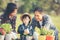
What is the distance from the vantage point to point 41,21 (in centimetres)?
105

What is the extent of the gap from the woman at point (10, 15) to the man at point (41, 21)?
18 cm

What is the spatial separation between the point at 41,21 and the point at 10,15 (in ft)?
0.93

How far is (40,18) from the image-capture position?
1056 mm

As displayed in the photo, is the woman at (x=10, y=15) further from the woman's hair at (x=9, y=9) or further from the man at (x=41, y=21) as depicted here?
the man at (x=41, y=21)

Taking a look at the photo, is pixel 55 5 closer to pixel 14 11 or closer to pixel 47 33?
pixel 47 33

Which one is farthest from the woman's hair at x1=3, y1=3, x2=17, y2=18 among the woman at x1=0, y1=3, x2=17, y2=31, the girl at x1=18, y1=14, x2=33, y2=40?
the girl at x1=18, y1=14, x2=33, y2=40

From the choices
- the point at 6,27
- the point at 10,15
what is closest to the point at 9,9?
the point at 10,15

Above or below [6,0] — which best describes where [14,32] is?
below

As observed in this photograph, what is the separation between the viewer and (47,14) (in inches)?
41.7

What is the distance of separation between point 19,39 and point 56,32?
0.33 metres

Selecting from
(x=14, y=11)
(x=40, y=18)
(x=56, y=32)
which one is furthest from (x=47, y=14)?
(x=14, y=11)

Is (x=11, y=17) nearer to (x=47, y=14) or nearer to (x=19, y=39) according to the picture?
(x=19, y=39)

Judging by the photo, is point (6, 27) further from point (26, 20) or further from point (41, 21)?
point (41, 21)

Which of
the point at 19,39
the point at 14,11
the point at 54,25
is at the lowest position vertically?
the point at 19,39
